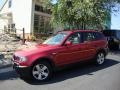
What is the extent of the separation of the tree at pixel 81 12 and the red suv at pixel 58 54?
7061 mm

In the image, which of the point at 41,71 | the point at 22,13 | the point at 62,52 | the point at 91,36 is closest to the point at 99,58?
the point at 91,36

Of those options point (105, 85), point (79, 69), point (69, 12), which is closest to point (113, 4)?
point (69, 12)

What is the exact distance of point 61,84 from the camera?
7.94m

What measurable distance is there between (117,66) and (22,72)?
16.0ft

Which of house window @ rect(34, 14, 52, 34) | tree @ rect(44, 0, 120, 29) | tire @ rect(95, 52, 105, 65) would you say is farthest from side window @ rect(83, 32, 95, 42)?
house window @ rect(34, 14, 52, 34)

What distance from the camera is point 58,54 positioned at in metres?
8.76

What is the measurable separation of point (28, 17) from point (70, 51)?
17.7 meters

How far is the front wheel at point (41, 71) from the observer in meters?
8.24

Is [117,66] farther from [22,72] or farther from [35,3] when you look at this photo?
[35,3]

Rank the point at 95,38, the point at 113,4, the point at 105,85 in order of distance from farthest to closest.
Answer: the point at 113,4 < the point at 95,38 < the point at 105,85

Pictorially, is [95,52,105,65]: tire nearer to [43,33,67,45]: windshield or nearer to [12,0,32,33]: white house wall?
[43,33,67,45]: windshield

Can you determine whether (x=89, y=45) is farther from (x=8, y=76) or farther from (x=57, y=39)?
(x=8, y=76)

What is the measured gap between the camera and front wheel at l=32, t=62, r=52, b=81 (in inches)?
324

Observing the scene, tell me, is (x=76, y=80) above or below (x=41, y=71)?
below
